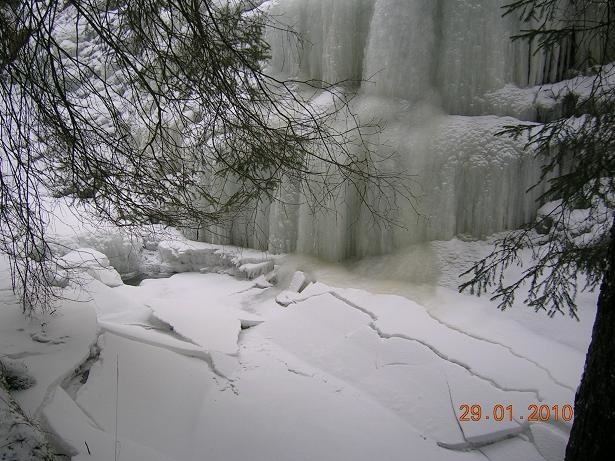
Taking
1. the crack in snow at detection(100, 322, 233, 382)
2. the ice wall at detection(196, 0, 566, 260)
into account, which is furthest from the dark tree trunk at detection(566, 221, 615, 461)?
the ice wall at detection(196, 0, 566, 260)

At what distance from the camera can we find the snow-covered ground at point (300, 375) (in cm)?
296

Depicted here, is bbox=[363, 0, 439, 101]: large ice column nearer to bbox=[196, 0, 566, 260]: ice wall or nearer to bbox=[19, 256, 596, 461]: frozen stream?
bbox=[196, 0, 566, 260]: ice wall

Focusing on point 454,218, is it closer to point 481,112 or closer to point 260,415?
point 481,112

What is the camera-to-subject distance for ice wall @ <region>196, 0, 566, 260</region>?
21.7 feet

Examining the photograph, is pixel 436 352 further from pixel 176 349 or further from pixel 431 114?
pixel 431 114

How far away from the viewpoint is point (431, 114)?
720 cm

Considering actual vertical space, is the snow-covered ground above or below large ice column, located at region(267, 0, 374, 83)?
below
